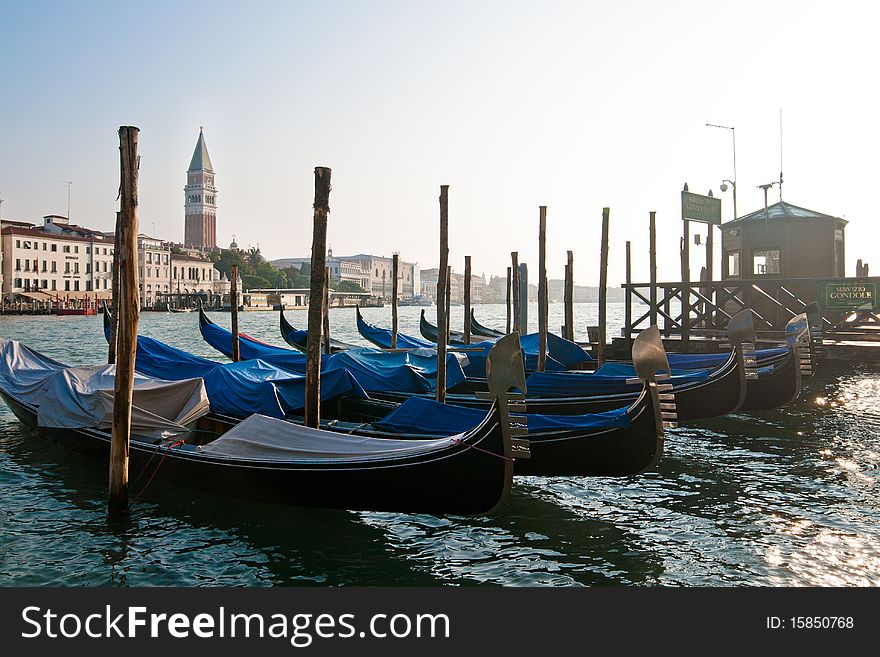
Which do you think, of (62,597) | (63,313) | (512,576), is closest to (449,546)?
(512,576)

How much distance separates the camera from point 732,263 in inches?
659

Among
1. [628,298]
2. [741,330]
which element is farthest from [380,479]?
[628,298]

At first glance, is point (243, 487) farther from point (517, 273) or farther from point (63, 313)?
point (63, 313)

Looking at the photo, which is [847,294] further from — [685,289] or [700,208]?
[700,208]

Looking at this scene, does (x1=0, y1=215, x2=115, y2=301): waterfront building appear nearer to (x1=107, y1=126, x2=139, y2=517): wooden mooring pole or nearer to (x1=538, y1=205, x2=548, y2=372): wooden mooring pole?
(x1=538, y1=205, x2=548, y2=372): wooden mooring pole

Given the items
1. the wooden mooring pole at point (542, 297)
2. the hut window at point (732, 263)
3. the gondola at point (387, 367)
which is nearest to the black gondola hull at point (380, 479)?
the gondola at point (387, 367)

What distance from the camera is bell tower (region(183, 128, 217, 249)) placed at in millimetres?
104438

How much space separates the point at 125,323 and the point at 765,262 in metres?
13.9

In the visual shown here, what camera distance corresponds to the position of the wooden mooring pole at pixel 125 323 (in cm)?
567

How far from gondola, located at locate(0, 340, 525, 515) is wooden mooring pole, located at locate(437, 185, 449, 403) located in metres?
3.35

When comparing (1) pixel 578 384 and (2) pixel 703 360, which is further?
(2) pixel 703 360

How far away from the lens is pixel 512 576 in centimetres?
491

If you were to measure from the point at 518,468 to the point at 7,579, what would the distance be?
13.0ft

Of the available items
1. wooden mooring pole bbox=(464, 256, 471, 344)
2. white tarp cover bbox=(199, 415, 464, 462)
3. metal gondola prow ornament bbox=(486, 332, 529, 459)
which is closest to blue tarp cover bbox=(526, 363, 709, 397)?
white tarp cover bbox=(199, 415, 464, 462)
